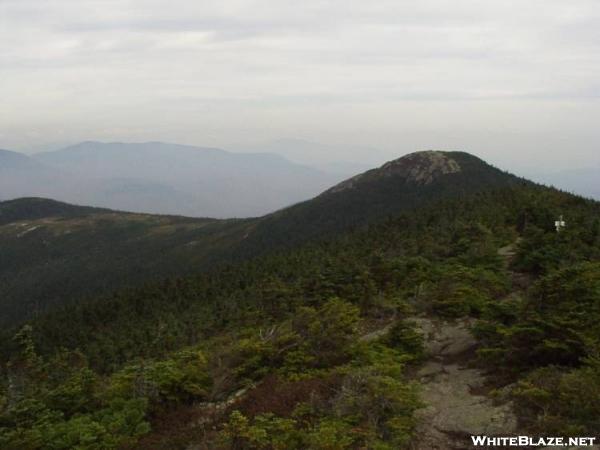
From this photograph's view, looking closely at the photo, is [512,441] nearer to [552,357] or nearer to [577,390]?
[577,390]

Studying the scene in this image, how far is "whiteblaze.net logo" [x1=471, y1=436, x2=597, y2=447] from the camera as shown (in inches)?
474

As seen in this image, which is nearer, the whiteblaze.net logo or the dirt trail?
the whiteblaze.net logo

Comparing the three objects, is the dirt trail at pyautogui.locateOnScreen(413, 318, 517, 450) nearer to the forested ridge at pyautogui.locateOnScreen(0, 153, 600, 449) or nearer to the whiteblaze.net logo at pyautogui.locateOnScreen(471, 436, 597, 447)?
the whiteblaze.net logo at pyautogui.locateOnScreen(471, 436, 597, 447)

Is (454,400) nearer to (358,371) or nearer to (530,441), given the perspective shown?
(358,371)

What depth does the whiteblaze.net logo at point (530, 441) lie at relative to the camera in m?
12.0

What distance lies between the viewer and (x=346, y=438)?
12.7 m

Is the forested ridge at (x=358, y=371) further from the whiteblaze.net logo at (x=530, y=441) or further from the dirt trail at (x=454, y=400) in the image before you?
the dirt trail at (x=454, y=400)

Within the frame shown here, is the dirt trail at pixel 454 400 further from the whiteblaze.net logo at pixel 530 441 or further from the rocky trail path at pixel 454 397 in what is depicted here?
the whiteblaze.net logo at pixel 530 441

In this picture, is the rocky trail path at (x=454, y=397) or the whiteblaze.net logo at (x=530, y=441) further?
the rocky trail path at (x=454, y=397)

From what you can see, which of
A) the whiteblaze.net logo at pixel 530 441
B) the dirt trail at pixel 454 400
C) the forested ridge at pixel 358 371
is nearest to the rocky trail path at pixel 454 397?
the dirt trail at pixel 454 400

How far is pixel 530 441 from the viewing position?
12.8m

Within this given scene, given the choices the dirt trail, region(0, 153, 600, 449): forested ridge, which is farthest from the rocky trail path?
region(0, 153, 600, 449): forested ridge

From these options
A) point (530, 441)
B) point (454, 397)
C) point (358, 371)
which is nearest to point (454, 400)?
point (454, 397)

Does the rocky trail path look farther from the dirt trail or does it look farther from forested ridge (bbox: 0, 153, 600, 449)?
forested ridge (bbox: 0, 153, 600, 449)
